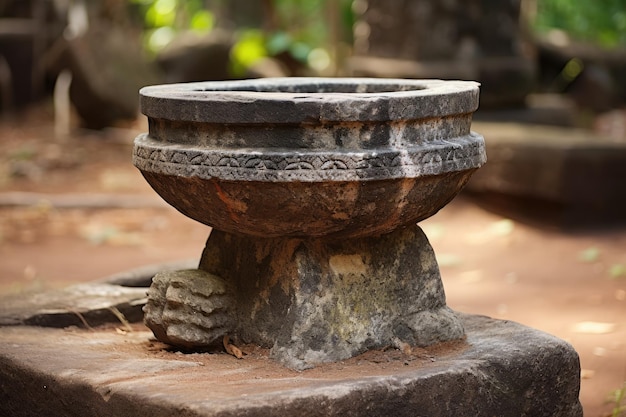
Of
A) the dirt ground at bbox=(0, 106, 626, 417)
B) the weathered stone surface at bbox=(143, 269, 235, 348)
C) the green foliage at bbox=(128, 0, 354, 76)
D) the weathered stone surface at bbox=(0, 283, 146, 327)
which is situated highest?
the green foliage at bbox=(128, 0, 354, 76)

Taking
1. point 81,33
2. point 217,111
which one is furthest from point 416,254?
point 81,33

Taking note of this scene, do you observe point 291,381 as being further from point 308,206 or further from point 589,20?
point 589,20

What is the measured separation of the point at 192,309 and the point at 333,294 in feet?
1.37

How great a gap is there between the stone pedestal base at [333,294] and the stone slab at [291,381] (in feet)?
0.20

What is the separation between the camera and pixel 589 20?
12.4 meters

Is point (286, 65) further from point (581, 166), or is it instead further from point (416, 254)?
point (416, 254)

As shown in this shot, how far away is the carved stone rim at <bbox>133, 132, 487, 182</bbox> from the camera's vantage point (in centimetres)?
252

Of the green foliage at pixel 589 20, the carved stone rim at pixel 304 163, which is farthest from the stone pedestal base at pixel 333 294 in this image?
the green foliage at pixel 589 20

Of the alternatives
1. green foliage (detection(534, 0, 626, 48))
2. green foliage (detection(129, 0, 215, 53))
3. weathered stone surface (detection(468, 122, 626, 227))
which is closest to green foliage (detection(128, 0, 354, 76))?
green foliage (detection(129, 0, 215, 53))

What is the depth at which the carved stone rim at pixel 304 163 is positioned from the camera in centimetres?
252

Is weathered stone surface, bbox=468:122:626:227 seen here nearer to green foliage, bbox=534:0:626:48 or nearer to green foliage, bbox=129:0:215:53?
green foliage, bbox=534:0:626:48

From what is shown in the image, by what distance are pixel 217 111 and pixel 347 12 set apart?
9981 millimetres

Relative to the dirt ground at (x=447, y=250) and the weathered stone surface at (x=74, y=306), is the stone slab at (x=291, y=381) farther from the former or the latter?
the dirt ground at (x=447, y=250)

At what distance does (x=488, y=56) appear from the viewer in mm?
7316
